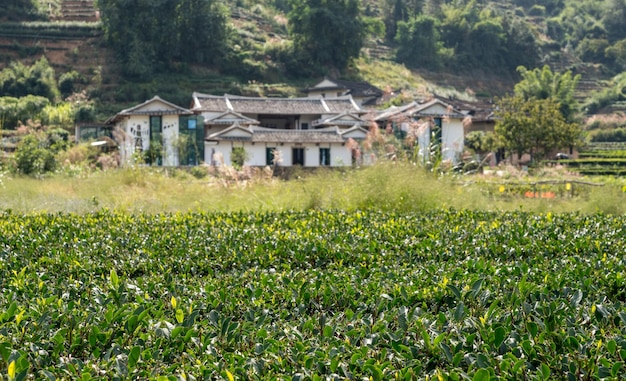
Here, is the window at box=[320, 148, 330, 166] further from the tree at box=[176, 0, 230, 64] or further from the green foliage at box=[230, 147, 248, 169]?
the tree at box=[176, 0, 230, 64]

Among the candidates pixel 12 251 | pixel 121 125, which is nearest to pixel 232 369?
pixel 12 251

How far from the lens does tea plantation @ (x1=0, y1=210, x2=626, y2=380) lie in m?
2.85

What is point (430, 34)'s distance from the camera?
200 feet

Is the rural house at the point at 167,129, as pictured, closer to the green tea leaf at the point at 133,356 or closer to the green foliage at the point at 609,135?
the green foliage at the point at 609,135

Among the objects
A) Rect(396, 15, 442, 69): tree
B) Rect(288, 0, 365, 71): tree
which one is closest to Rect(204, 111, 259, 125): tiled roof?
Rect(288, 0, 365, 71): tree

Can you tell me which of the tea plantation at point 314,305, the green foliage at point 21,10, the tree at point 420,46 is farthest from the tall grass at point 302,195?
the tree at point 420,46

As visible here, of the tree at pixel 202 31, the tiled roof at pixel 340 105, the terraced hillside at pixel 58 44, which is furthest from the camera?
the terraced hillside at pixel 58 44

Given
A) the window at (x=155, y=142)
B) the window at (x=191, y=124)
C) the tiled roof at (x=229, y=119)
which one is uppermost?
the tiled roof at (x=229, y=119)

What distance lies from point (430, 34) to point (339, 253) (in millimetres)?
57553

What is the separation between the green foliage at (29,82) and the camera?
4266cm

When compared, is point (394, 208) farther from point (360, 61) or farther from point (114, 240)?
point (360, 61)

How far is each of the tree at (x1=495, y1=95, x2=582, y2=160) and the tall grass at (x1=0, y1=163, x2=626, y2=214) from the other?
16520 millimetres

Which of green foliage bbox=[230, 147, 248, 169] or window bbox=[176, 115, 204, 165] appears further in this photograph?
window bbox=[176, 115, 204, 165]

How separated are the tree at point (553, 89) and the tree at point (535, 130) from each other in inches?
409
